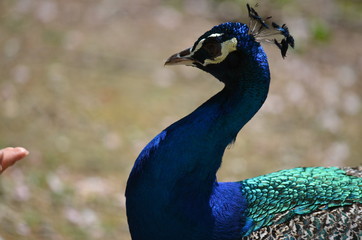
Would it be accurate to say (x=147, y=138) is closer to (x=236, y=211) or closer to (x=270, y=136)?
(x=270, y=136)

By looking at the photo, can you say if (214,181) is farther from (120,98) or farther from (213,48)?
(120,98)

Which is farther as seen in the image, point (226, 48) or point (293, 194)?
point (293, 194)

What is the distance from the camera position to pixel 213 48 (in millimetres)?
2393

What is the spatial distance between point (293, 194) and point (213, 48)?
26.2 inches

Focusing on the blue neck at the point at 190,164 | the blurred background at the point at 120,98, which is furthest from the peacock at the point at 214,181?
the blurred background at the point at 120,98

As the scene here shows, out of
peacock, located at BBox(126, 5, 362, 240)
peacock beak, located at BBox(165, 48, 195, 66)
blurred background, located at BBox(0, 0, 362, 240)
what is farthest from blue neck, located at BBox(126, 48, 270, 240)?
blurred background, located at BBox(0, 0, 362, 240)

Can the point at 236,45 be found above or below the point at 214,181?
above

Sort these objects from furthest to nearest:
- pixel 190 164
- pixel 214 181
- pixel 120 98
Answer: pixel 120 98 → pixel 214 181 → pixel 190 164

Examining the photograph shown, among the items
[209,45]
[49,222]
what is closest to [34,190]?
[49,222]

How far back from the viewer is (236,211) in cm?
244

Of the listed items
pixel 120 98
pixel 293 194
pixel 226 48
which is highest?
pixel 120 98

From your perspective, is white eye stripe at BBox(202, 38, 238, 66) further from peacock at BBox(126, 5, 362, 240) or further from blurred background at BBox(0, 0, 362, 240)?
blurred background at BBox(0, 0, 362, 240)

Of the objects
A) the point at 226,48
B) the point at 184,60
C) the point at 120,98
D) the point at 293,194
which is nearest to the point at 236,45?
the point at 226,48

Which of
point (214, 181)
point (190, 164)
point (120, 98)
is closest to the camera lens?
point (190, 164)
